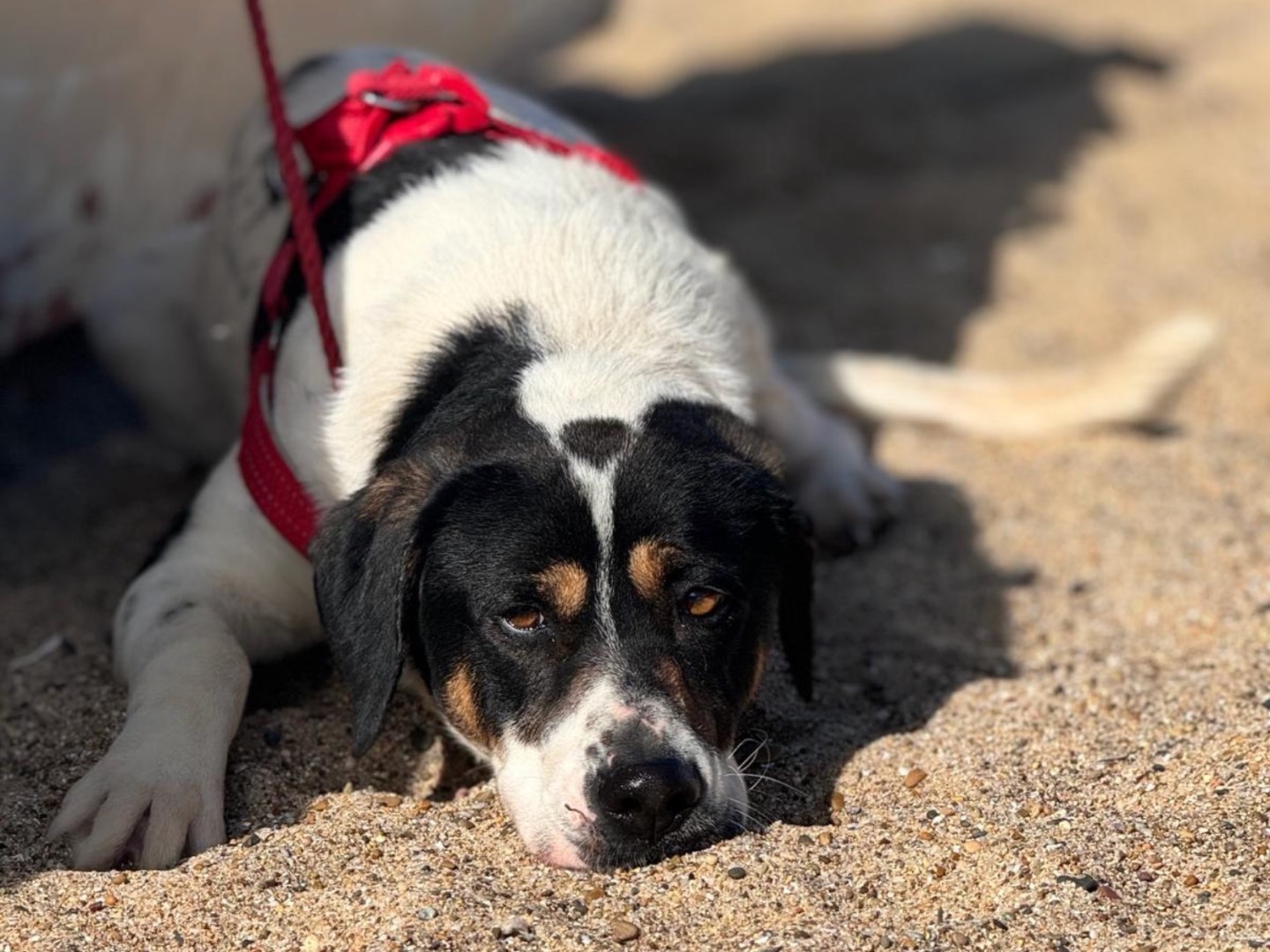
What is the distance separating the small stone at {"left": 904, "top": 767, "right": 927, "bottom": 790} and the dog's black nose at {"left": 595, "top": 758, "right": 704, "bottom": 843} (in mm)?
508

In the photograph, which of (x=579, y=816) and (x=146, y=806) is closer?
(x=579, y=816)

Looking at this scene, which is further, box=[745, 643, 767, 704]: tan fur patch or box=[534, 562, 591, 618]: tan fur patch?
box=[745, 643, 767, 704]: tan fur patch

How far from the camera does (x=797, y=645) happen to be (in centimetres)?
339

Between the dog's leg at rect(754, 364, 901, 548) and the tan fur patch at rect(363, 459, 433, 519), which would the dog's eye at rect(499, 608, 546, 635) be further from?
the dog's leg at rect(754, 364, 901, 548)

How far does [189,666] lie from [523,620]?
739 mm

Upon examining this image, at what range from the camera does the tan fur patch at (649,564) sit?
2973 mm

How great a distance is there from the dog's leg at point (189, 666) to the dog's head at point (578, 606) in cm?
29

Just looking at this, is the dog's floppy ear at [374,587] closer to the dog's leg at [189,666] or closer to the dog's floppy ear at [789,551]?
the dog's leg at [189,666]

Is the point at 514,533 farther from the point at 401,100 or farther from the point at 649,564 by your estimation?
the point at 401,100

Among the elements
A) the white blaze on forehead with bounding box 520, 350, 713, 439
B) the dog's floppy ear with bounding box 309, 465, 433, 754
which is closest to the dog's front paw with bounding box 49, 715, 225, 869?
the dog's floppy ear with bounding box 309, 465, 433, 754

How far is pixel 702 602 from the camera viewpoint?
3033mm

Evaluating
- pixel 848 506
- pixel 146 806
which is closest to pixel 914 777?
pixel 146 806

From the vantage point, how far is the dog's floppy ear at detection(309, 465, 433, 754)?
3.06 m

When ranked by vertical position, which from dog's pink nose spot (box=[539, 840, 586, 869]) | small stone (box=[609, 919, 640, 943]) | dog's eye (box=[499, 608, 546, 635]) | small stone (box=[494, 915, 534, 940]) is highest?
dog's eye (box=[499, 608, 546, 635])
